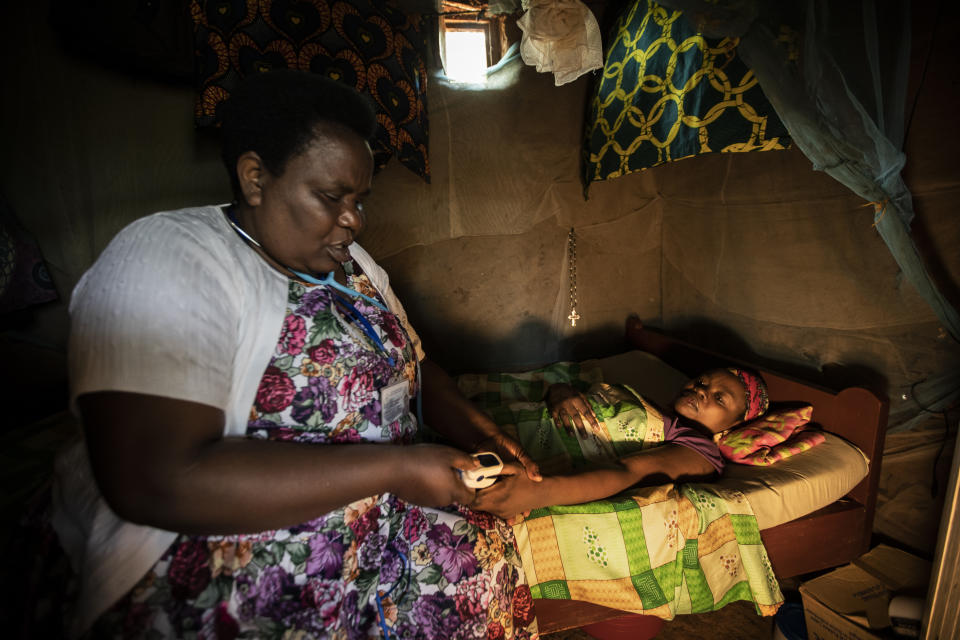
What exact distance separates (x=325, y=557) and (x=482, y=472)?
0.36 meters

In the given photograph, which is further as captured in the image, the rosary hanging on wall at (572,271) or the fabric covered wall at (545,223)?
the rosary hanging on wall at (572,271)

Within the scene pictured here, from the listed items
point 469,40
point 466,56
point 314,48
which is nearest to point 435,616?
point 314,48

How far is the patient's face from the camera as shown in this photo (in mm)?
2033

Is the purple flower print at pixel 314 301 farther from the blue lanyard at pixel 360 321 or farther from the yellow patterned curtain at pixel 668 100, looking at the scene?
the yellow patterned curtain at pixel 668 100

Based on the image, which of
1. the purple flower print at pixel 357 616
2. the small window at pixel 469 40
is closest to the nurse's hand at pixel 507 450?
the purple flower print at pixel 357 616

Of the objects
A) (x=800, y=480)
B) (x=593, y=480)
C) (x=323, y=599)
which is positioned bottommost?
(x=800, y=480)

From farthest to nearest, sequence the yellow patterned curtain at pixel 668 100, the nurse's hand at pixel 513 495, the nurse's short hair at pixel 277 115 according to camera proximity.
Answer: the yellow patterned curtain at pixel 668 100, the nurse's hand at pixel 513 495, the nurse's short hair at pixel 277 115

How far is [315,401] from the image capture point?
2.85 feet

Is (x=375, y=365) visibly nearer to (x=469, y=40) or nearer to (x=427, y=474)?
(x=427, y=474)

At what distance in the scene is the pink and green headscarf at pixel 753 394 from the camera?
6.79 ft

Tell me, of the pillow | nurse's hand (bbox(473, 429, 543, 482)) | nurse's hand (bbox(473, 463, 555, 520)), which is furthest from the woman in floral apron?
the pillow

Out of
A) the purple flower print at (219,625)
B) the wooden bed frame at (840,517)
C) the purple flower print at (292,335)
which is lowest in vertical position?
the wooden bed frame at (840,517)

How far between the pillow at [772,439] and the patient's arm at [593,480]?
0.18 metres

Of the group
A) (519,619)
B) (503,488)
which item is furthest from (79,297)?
(519,619)
